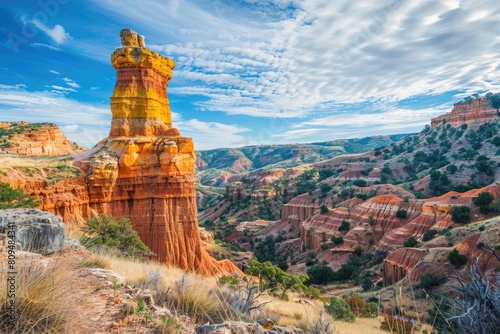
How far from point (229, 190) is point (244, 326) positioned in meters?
94.1

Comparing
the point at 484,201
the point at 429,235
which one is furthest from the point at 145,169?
the point at 484,201

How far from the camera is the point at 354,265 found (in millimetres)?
46531

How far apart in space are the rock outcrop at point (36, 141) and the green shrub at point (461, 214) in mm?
63324

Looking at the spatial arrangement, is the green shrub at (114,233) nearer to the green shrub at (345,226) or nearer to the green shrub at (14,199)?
the green shrub at (14,199)

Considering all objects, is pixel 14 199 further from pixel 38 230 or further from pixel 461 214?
pixel 461 214

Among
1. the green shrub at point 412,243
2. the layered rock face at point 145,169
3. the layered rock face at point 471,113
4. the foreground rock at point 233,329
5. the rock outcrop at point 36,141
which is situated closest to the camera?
the foreground rock at point 233,329

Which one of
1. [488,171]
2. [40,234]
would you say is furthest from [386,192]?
[40,234]

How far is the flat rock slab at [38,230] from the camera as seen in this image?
6.42m

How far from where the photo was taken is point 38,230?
6.70m

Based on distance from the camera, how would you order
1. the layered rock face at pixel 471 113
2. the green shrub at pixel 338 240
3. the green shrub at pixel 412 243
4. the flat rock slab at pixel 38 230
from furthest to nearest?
1. the layered rock face at pixel 471 113
2. the green shrub at pixel 338 240
3. the green shrub at pixel 412 243
4. the flat rock slab at pixel 38 230

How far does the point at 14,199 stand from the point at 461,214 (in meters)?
49.5

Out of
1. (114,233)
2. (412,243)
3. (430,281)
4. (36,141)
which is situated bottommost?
(412,243)

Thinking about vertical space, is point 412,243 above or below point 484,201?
below

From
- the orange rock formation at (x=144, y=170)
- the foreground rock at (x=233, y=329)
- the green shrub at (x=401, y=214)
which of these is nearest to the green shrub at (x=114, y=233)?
the orange rock formation at (x=144, y=170)
